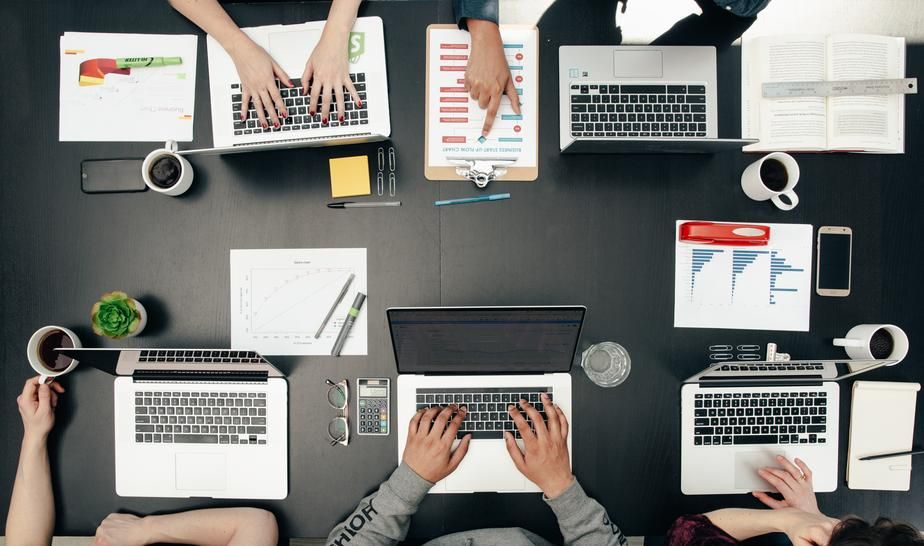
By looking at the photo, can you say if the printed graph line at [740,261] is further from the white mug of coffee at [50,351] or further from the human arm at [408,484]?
the white mug of coffee at [50,351]

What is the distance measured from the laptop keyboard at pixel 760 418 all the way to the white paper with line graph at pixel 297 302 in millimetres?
938

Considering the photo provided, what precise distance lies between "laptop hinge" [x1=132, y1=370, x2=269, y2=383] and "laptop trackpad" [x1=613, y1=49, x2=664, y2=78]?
125 centimetres

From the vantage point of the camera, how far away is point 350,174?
4.63 ft

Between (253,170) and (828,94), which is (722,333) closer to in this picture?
(828,94)

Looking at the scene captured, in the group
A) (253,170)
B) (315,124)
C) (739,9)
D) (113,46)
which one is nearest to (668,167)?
(739,9)

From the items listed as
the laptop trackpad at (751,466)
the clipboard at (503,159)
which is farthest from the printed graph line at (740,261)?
the clipboard at (503,159)

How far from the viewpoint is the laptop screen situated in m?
1.18

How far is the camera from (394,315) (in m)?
1.18

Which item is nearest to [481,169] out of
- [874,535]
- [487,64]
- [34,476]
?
[487,64]

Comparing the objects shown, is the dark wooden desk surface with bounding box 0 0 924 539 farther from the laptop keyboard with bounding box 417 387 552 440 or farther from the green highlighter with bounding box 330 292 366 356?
the laptop keyboard with bounding box 417 387 552 440

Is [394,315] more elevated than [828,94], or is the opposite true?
[828,94]

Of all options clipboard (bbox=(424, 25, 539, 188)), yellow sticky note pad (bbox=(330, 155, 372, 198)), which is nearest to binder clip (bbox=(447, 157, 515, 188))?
clipboard (bbox=(424, 25, 539, 188))

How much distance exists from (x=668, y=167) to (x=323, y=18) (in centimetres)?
102

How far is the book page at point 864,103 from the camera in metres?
1.38
